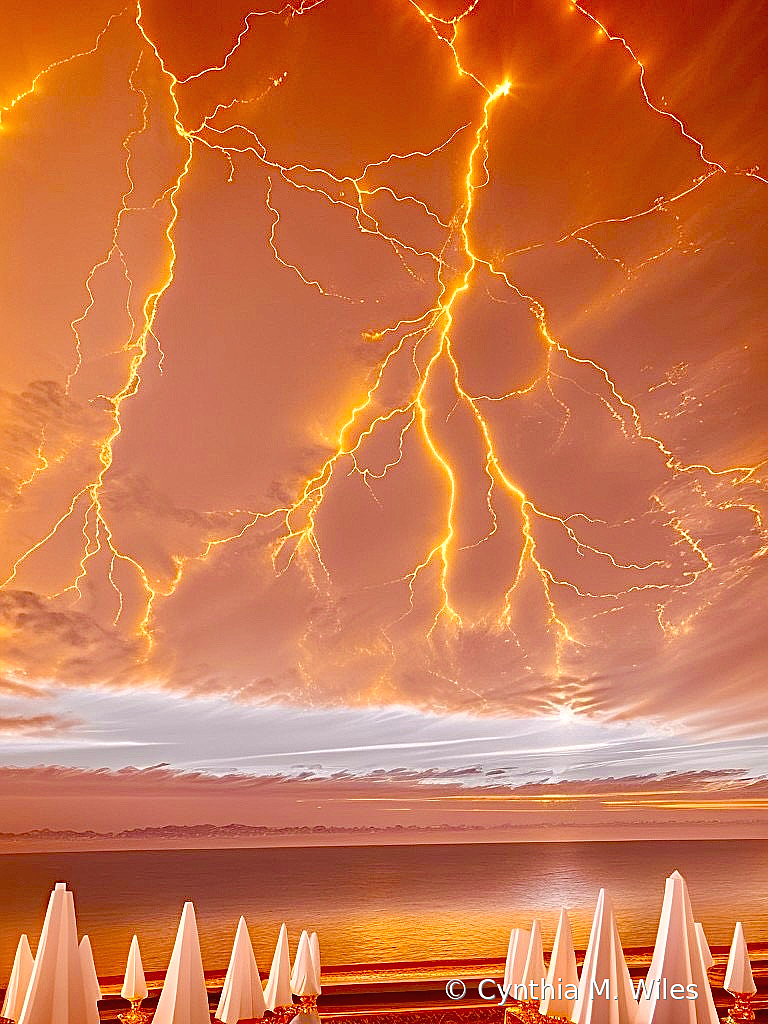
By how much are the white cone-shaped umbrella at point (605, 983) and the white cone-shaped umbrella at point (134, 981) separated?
0.97 metres

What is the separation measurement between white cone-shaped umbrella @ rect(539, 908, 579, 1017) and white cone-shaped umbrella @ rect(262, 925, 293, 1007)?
1.55 feet

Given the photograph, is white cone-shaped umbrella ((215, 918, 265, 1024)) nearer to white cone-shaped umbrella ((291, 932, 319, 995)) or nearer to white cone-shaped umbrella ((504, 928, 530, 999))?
white cone-shaped umbrella ((291, 932, 319, 995))

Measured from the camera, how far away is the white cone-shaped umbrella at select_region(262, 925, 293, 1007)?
1370mm

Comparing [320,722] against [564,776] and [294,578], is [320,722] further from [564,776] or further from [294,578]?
[564,776]

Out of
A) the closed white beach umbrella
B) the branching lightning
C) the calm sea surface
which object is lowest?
the closed white beach umbrella

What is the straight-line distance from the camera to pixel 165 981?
3.01 ft

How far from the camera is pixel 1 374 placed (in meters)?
3.10

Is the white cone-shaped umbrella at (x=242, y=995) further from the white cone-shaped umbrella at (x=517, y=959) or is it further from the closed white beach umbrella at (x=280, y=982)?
the white cone-shaped umbrella at (x=517, y=959)

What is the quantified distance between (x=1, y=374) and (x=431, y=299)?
185 cm

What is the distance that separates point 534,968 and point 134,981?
2.57 ft


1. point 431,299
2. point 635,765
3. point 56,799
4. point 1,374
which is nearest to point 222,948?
point 56,799

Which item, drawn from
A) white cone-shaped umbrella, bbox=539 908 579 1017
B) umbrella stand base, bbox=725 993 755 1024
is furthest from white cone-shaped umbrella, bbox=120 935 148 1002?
umbrella stand base, bbox=725 993 755 1024

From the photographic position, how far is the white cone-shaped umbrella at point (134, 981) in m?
1.44

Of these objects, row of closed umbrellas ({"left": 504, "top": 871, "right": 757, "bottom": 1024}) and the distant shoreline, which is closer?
row of closed umbrellas ({"left": 504, "top": 871, "right": 757, "bottom": 1024})
